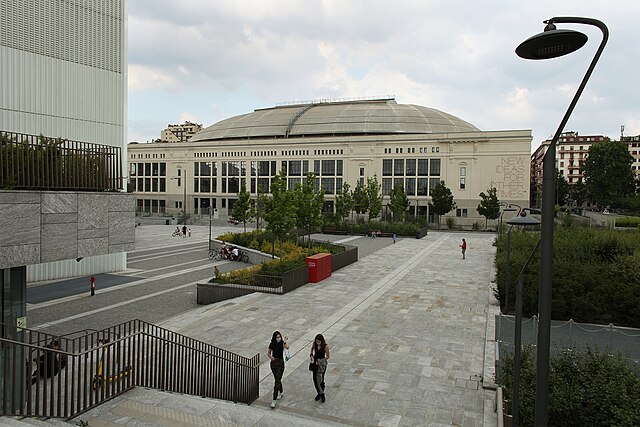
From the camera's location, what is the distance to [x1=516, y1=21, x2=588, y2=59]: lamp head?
15.0 ft

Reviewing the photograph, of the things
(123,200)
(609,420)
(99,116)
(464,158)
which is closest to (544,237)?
(609,420)

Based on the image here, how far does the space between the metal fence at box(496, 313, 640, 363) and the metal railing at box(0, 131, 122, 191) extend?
11549 millimetres

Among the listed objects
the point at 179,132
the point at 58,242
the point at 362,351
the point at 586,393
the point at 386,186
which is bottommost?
the point at 362,351

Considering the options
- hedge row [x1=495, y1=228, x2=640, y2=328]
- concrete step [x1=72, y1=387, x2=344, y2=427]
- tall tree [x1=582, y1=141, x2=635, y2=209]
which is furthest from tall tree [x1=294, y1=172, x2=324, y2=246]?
tall tree [x1=582, y1=141, x2=635, y2=209]

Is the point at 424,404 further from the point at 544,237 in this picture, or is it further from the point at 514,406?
the point at 544,237

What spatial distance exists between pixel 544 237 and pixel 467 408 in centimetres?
684

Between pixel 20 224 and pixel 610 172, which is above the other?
pixel 610 172

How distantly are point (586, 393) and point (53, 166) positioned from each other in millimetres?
11996

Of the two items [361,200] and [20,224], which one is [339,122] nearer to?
[361,200]

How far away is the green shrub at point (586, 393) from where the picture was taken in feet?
28.5

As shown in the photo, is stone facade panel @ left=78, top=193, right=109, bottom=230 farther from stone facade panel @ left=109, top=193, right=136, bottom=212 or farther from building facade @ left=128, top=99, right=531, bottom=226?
building facade @ left=128, top=99, right=531, bottom=226

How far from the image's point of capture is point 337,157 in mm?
79812

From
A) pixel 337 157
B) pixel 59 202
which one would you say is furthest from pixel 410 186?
pixel 59 202

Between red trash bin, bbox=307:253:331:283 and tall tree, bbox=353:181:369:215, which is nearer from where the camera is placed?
red trash bin, bbox=307:253:331:283
